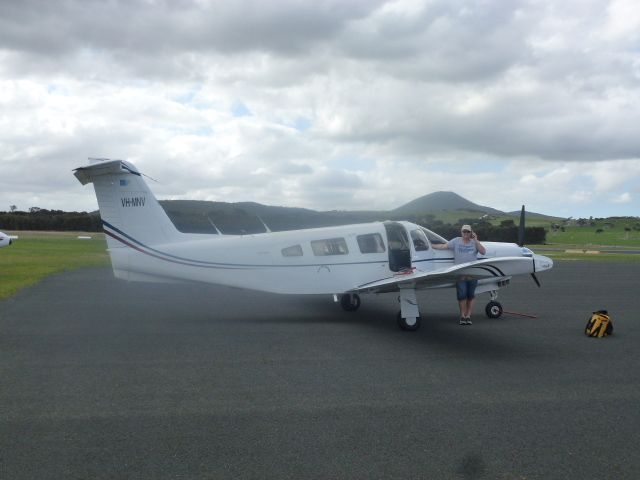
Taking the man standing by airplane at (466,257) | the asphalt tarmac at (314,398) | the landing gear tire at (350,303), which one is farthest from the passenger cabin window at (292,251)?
the man standing by airplane at (466,257)

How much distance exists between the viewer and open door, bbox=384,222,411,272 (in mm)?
13484

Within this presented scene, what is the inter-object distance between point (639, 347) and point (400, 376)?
5116 millimetres

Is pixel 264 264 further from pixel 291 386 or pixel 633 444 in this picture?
pixel 633 444

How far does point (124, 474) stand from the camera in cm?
490

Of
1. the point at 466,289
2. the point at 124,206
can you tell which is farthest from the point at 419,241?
the point at 124,206

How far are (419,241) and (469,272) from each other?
8.40 ft

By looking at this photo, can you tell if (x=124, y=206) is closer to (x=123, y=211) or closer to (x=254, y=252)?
(x=123, y=211)

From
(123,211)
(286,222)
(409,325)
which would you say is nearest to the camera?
(409,325)

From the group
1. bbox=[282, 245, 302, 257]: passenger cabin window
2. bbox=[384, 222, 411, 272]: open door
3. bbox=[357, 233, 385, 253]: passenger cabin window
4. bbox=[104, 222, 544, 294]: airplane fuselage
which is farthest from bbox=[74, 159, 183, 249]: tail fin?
bbox=[384, 222, 411, 272]: open door

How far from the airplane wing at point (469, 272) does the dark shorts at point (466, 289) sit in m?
0.61

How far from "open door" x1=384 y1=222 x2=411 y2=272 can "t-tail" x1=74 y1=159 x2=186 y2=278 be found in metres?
→ 5.11

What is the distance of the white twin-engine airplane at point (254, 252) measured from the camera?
13039mm

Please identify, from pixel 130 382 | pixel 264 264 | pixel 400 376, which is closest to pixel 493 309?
pixel 264 264

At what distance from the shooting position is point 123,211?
13125 millimetres
